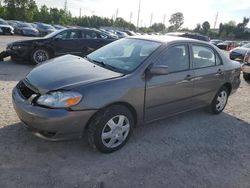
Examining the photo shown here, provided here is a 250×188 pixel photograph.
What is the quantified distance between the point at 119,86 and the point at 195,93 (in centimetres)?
174

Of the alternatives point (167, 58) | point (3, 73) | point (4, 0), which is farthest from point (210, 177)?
point (4, 0)

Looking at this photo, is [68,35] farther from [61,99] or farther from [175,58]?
[61,99]

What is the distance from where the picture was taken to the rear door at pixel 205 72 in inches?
178

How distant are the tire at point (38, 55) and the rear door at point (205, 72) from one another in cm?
626

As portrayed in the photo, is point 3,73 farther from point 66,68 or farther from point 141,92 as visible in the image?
point 141,92

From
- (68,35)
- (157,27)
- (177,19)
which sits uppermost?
(177,19)

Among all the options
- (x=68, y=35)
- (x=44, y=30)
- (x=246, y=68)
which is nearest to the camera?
(x=246, y=68)

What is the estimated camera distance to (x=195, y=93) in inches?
180

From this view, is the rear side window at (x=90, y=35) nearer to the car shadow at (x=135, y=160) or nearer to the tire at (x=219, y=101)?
the tire at (x=219, y=101)

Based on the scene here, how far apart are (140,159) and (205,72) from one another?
208 centimetres

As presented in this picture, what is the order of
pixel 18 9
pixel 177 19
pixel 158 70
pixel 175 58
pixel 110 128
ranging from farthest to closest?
1. pixel 177 19
2. pixel 18 9
3. pixel 175 58
4. pixel 158 70
5. pixel 110 128

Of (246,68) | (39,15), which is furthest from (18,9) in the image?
(246,68)

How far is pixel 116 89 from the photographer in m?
3.35

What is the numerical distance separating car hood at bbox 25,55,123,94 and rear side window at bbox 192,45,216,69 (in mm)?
1616
